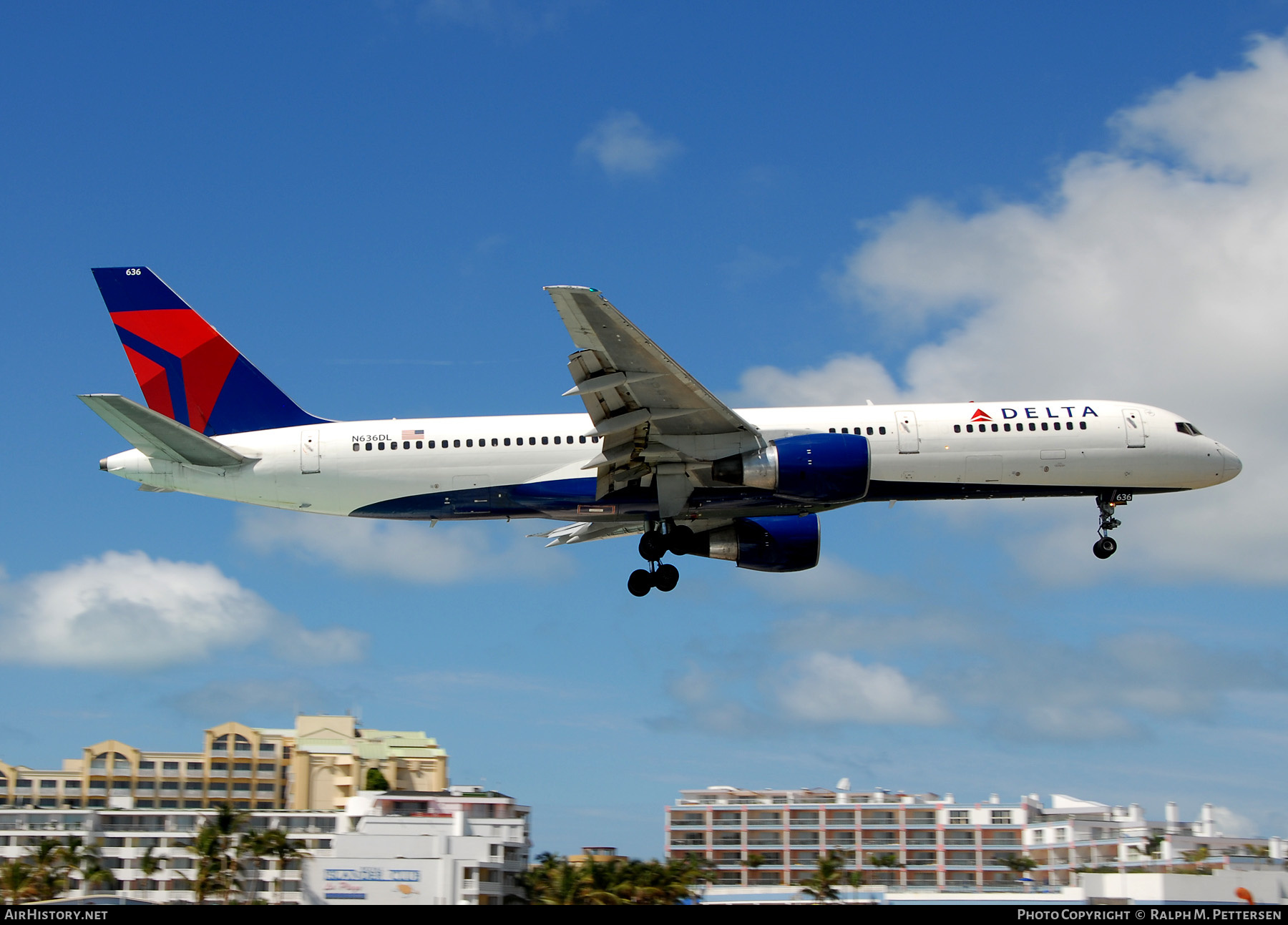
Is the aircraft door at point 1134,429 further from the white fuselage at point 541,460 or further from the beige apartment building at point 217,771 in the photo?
the beige apartment building at point 217,771

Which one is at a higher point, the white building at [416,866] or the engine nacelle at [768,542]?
the engine nacelle at [768,542]

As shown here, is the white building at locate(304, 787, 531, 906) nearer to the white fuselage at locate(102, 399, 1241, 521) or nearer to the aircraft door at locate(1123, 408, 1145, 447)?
the white fuselage at locate(102, 399, 1241, 521)

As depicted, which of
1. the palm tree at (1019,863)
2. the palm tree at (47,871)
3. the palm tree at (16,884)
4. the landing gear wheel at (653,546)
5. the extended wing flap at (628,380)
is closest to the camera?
the extended wing flap at (628,380)

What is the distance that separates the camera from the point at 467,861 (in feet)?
168

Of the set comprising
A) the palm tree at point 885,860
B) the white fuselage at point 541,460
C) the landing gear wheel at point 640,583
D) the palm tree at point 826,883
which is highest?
the white fuselage at point 541,460

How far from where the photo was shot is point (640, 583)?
39.1 m

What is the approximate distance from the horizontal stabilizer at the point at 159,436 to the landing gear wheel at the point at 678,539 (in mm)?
12769

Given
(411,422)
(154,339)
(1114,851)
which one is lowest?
(1114,851)

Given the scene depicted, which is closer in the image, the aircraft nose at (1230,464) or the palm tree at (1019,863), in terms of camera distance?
the aircraft nose at (1230,464)

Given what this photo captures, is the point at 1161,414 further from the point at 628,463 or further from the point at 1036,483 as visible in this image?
the point at 628,463

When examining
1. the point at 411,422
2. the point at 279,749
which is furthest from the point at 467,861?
the point at 279,749

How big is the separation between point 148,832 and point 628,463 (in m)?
39.8

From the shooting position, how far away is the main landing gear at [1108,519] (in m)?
39.1

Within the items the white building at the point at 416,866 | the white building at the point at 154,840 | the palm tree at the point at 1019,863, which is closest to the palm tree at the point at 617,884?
the white building at the point at 416,866
